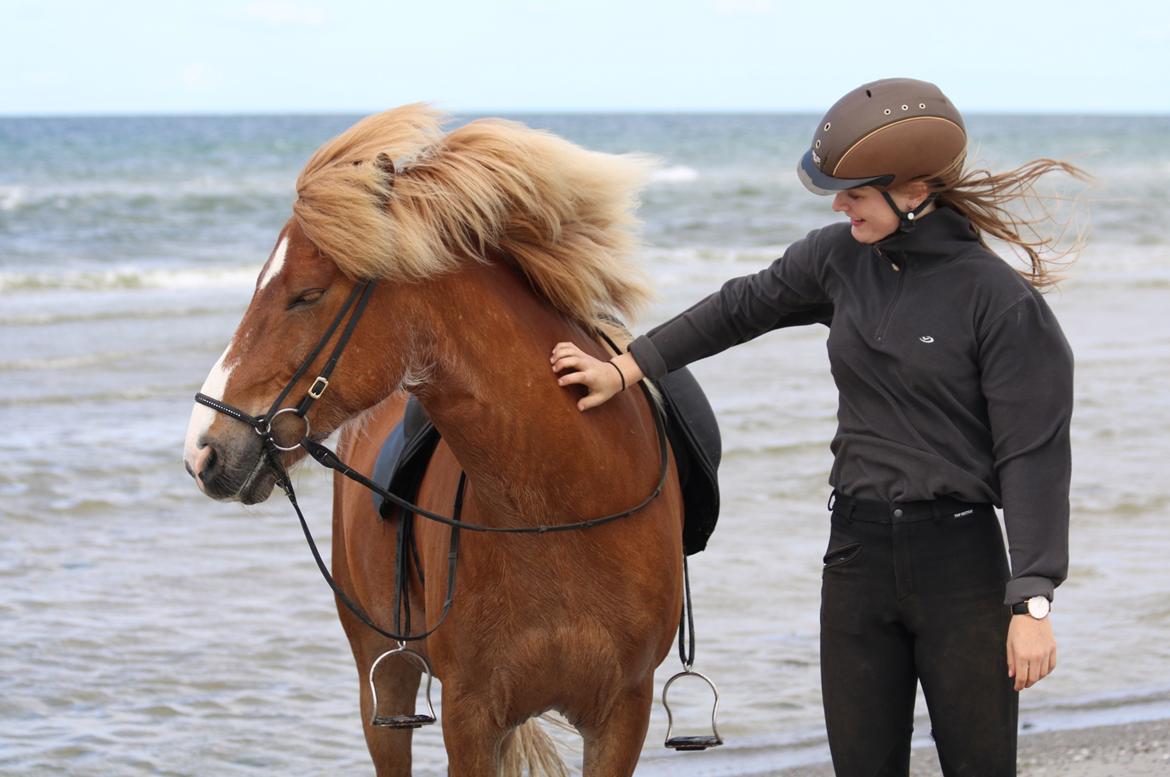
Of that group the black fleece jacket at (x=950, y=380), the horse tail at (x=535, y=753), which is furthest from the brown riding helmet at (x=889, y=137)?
the horse tail at (x=535, y=753)

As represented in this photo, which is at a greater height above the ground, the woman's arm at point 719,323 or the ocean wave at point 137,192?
the ocean wave at point 137,192

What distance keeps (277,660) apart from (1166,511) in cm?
437

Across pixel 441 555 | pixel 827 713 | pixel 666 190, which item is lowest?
pixel 827 713

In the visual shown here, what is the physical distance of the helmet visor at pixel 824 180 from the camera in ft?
8.23

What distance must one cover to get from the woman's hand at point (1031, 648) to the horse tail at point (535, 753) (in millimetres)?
1775

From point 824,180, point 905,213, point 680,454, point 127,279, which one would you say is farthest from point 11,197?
point 905,213

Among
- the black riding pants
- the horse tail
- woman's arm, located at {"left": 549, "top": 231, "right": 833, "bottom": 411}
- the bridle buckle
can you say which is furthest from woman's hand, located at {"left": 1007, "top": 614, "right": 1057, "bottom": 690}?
the horse tail

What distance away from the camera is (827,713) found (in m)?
2.78

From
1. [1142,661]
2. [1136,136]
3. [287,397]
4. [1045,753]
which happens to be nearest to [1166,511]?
[1142,661]

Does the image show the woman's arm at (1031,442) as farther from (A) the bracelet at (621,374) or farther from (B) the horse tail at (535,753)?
(B) the horse tail at (535,753)

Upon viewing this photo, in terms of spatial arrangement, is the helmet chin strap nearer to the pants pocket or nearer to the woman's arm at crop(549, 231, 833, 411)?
the woman's arm at crop(549, 231, 833, 411)

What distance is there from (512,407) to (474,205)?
397mm

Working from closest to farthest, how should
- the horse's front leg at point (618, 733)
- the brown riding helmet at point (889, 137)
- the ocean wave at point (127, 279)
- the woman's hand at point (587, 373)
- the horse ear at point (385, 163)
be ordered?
1. the brown riding helmet at point (889, 137)
2. the horse ear at point (385, 163)
3. the woman's hand at point (587, 373)
4. the horse's front leg at point (618, 733)
5. the ocean wave at point (127, 279)

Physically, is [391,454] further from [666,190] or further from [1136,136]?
[1136,136]
